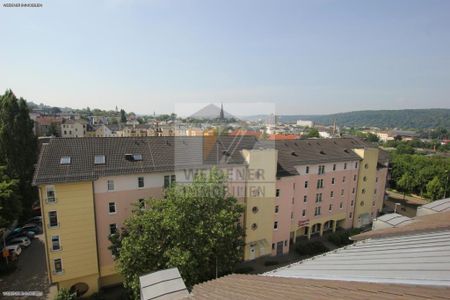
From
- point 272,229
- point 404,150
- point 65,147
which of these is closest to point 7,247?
point 65,147

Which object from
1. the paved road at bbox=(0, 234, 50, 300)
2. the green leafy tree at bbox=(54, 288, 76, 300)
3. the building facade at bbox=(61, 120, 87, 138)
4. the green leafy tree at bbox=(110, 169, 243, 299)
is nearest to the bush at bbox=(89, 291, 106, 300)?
the green leafy tree at bbox=(54, 288, 76, 300)

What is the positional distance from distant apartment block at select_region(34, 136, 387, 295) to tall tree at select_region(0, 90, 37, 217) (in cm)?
1324

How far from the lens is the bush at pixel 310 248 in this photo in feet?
92.4

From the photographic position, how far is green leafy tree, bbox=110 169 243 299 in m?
15.2

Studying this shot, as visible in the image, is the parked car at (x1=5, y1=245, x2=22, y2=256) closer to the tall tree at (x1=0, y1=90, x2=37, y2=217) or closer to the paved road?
the paved road

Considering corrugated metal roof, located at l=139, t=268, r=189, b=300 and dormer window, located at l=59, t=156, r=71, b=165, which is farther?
dormer window, located at l=59, t=156, r=71, b=165

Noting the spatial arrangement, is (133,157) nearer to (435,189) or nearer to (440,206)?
(440,206)

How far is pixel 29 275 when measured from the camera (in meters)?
22.7

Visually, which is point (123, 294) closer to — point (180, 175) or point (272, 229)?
point (180, 175)

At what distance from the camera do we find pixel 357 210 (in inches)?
1363

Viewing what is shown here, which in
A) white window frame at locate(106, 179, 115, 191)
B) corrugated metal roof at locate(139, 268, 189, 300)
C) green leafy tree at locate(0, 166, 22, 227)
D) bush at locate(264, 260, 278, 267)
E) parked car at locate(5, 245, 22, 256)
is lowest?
bush at locate(264, 260, 278, 267)

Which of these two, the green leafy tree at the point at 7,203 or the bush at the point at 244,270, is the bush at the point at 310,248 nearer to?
the bush at the point at 244,270

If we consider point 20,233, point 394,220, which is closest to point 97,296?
A: point 20,233

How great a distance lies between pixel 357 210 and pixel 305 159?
12.8m
